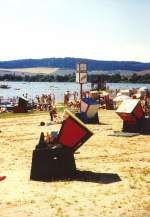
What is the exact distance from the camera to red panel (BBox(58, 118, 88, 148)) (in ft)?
49.6

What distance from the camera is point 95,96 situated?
54.6m

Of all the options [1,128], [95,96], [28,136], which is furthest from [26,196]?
[95,96]

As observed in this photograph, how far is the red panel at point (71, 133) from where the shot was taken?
1512 centimetres

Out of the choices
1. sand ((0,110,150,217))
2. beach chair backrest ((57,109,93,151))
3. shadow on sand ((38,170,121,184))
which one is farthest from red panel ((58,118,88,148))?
sand ((0,110,150,217))

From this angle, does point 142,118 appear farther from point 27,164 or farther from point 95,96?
point 95,96

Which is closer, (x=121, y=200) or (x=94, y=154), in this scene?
(x=121, y=200)

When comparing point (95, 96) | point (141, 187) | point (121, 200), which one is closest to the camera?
point (121, 200)

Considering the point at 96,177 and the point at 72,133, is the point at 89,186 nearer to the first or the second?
the point at 96,177

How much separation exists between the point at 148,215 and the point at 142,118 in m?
16.4

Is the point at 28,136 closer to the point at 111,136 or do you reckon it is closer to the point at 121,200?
the point at 111,136

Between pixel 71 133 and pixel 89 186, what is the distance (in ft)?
7.31

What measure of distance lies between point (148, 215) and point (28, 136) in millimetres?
15138

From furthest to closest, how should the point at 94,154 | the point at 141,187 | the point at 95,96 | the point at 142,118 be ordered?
the point at 95,96 < the point at 142,118 < the point at 94,154 < the point at 141,187

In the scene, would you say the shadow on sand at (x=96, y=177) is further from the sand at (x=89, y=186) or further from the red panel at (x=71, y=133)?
the red panel at (x=71, y=133)
